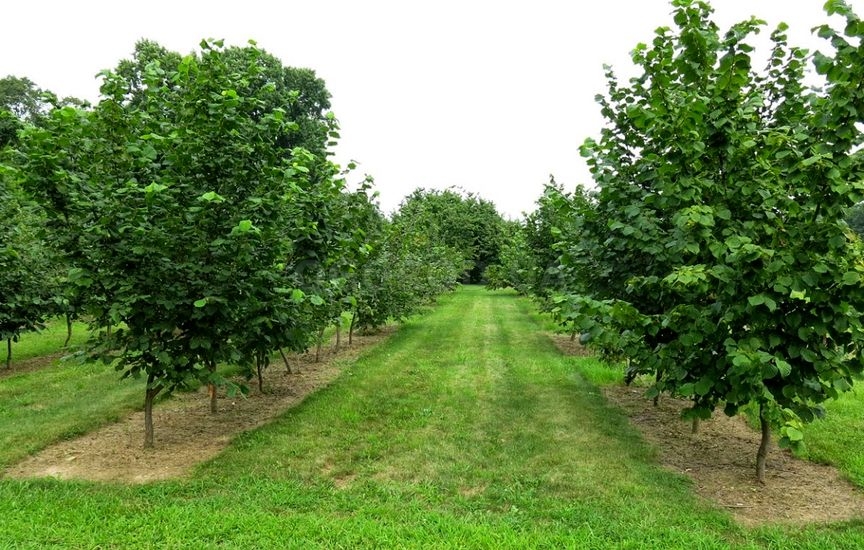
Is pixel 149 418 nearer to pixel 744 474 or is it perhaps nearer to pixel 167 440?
pixel 167 440

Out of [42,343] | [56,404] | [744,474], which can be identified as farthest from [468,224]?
[744,474]

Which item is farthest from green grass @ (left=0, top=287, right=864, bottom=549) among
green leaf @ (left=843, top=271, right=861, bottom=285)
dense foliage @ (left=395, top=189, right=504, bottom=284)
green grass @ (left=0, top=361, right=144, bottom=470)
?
dense foliage @ (left=395, top=189, right=504, bottom=284)

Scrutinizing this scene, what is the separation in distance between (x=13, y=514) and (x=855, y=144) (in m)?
6.40

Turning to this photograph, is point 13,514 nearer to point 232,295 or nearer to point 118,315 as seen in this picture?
point 118,315

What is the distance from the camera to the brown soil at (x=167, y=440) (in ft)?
16.4

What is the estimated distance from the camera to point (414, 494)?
14.8 ft

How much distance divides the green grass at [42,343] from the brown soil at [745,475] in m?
10.7

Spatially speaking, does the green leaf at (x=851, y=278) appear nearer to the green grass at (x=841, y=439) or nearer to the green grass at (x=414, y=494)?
the green grass at (x=414, y=494)

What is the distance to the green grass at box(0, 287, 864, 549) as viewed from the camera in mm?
3697

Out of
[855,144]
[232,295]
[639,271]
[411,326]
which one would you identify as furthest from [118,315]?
[411,326]

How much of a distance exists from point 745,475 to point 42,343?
14903 mm

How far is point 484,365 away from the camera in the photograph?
10.5m

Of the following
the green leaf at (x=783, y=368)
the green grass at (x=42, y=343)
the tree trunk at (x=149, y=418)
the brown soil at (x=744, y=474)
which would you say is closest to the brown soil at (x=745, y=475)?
the brown soil at (x=744, y=474)

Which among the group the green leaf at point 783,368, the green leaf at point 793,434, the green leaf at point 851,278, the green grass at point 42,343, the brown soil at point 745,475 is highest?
the green leaf at point 851,278
